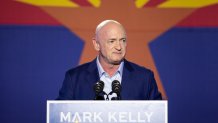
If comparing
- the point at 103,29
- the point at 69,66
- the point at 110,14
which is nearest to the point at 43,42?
the point at 69,66

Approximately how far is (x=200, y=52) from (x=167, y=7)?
0.42 m

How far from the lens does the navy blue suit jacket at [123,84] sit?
2.04 metres

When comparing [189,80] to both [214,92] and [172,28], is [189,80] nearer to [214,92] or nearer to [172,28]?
[214,92]

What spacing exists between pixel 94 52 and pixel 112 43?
1.06 metres

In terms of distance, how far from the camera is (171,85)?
3156 mm

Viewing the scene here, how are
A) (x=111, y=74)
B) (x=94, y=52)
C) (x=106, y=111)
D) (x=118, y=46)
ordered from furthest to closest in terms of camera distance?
(x=94, y=52) < (x=111, y=74) < (x=118, y=46) < (x=106, y=111)

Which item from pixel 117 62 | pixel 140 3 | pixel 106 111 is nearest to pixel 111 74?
pixel 117 62

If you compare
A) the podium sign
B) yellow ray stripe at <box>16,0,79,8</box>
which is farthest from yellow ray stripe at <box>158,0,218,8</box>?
the podium sign

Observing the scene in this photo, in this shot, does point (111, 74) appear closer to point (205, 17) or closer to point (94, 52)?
point (94, 52)

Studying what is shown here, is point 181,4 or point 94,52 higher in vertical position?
point 181,4

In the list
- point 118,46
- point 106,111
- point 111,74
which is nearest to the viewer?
point 106,111

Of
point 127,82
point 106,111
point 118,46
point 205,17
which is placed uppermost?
point 205,17

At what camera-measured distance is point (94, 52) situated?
10.3 feet

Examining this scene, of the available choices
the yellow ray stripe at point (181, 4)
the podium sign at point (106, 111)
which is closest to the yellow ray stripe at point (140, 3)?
the yellow ray stripe at point (181, 4)
